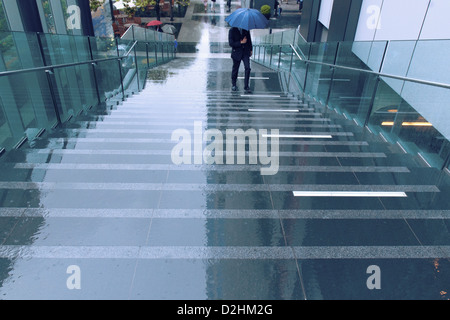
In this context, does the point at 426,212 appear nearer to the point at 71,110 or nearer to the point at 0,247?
the point at 0,247

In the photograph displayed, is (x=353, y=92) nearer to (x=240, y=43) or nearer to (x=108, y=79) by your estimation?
(x=240, y=43)

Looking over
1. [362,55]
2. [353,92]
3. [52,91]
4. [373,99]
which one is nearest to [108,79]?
[52,91]

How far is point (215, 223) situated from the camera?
232 centimetres

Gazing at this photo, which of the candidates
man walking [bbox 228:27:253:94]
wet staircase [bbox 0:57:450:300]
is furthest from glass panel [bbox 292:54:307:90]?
wet staircase [bbox 0:57:450:300]

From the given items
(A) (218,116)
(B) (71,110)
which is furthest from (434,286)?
(B) (71,110)

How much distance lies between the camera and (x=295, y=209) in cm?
255

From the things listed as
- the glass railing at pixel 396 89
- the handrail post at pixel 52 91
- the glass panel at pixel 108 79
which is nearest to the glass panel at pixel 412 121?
the glass railing at pixel 396 89

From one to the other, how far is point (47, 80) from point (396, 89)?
17.1 feet

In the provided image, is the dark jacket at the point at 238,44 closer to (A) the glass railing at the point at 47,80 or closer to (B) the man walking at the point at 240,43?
(B) the man walking at the point at 240,43

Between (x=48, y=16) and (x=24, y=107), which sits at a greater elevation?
(x=48, y=16)

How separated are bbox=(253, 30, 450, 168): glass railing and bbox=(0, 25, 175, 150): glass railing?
5009 mm

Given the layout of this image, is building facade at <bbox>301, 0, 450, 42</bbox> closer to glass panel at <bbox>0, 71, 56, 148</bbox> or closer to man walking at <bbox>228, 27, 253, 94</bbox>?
man walking at <bbox>228, 27, 253, 94</bbox>

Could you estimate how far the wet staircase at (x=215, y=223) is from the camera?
1.79 m

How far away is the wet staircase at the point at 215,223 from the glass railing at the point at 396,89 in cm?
27
